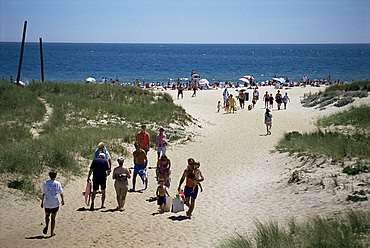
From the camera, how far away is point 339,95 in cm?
3069

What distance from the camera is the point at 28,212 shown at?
10312mm

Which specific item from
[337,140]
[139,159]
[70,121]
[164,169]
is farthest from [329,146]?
[70,121]

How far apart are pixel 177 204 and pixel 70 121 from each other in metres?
11.2

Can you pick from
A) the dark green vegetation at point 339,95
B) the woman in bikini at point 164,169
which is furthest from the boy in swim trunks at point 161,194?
the dark green vegetation at point 339,95

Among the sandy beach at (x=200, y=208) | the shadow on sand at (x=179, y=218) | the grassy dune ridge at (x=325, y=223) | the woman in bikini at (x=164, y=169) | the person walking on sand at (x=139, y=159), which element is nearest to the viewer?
the grassy dune ridge at (x=325, y=223)

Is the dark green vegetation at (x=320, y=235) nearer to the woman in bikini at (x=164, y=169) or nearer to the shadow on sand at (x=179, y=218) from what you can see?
the shadow on sand at (x=179, y=218)

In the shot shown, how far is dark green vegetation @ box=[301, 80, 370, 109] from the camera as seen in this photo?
29.0 m

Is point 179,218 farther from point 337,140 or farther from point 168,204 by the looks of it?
point 337,140

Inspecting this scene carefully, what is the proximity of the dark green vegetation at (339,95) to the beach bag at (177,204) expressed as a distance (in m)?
21.6

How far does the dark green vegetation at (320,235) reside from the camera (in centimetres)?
702

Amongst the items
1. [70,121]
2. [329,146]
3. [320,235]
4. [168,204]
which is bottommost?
[168,204]

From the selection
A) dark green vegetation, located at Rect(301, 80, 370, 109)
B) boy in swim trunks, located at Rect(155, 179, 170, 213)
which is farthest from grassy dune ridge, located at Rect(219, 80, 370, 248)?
dark green vegetation, located at Rect(301, 80, 370, 109)

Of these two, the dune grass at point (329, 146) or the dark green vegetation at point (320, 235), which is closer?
the dark green vegetation at point (320, 235)

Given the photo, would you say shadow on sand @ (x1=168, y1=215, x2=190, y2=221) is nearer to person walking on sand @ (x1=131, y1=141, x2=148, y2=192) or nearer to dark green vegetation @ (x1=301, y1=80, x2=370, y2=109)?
person walking on sand @ (x1=131, y1=141, x2=148, y2=192)
